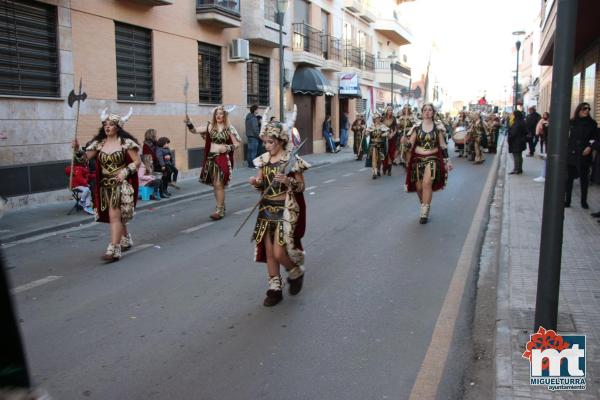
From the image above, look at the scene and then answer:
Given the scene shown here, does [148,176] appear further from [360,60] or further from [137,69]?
[360,60]

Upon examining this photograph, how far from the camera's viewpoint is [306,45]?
1038 inches

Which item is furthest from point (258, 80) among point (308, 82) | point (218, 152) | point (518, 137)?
point (218, 152)

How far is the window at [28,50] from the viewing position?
1134 centimetres

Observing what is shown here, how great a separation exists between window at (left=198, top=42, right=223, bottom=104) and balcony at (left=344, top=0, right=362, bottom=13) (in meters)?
14.0

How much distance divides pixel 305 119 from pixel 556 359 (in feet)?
78.4

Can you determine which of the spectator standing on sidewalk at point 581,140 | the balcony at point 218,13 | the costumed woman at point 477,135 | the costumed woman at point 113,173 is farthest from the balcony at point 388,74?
the costumed woman at point 113,173

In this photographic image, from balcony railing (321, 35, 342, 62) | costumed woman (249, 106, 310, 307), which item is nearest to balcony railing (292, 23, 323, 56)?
balcony railing (321, 35, 342, 62)

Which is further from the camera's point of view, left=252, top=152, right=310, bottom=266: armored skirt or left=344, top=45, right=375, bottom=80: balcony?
left=344, top=45, right=375, bottom=80: balcony

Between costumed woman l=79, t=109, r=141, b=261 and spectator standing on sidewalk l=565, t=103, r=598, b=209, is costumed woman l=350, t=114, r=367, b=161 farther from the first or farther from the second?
costumed woman l=79, t=109, r=141, b=261

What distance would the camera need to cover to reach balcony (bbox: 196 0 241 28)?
57.5 feet

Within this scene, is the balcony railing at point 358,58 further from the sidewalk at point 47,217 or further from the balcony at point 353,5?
the sidewalk at point 47,217

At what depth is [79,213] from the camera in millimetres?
10945

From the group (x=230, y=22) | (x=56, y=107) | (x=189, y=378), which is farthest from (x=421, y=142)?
(x=230, y=22)

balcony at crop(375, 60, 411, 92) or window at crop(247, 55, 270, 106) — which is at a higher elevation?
balcony at crop(375, 60, 411, 92)
